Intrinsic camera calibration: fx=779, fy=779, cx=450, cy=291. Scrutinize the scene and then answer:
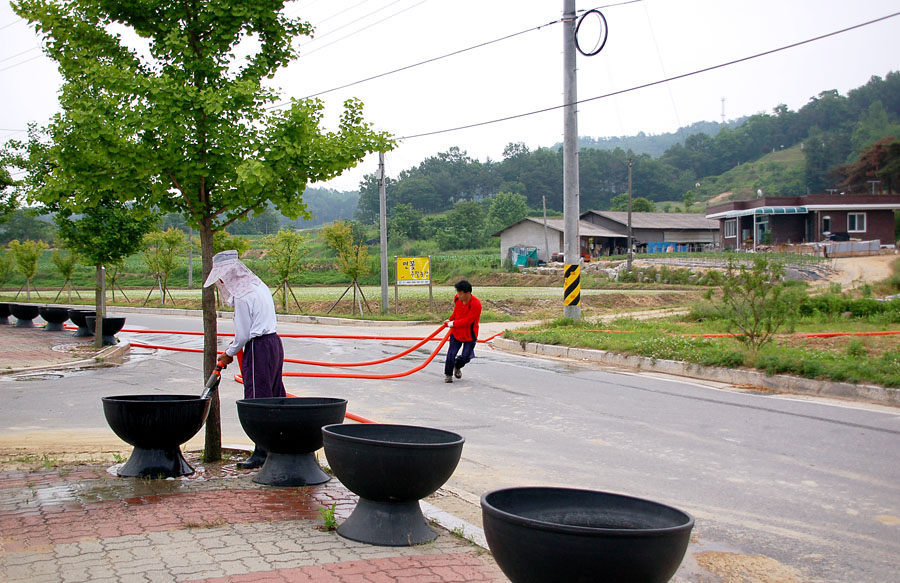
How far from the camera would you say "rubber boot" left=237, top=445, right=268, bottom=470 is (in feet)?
22.0

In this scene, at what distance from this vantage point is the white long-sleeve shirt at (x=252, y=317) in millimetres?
6605

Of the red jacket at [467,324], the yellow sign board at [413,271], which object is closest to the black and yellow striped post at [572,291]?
the red jacket at [467,324]

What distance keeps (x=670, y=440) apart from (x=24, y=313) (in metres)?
24.0

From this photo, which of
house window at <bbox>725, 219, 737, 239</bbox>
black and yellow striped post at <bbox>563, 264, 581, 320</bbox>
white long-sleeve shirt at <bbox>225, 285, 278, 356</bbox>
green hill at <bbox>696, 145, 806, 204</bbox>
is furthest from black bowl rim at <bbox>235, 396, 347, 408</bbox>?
green hill at <bbox>696, 145, 806, 204</bbox>

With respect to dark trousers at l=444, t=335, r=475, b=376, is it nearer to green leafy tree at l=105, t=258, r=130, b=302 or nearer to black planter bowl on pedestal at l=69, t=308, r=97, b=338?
green leafy tree at l=105, t=258, r=130, b=302

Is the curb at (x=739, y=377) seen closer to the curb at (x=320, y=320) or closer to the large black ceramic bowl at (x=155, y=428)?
the large black ceramic bowl at (x=155, y=428)

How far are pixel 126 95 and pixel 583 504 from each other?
5.17 meters

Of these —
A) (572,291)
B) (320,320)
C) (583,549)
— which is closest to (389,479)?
(583,549)

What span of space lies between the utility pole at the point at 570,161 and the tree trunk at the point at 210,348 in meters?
13.4

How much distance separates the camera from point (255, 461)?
6.74 meters

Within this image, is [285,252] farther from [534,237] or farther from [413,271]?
[534,237]

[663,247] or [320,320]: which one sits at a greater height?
[663,247]

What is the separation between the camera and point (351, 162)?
693 centimetres

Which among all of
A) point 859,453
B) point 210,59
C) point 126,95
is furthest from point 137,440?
point 859,453
